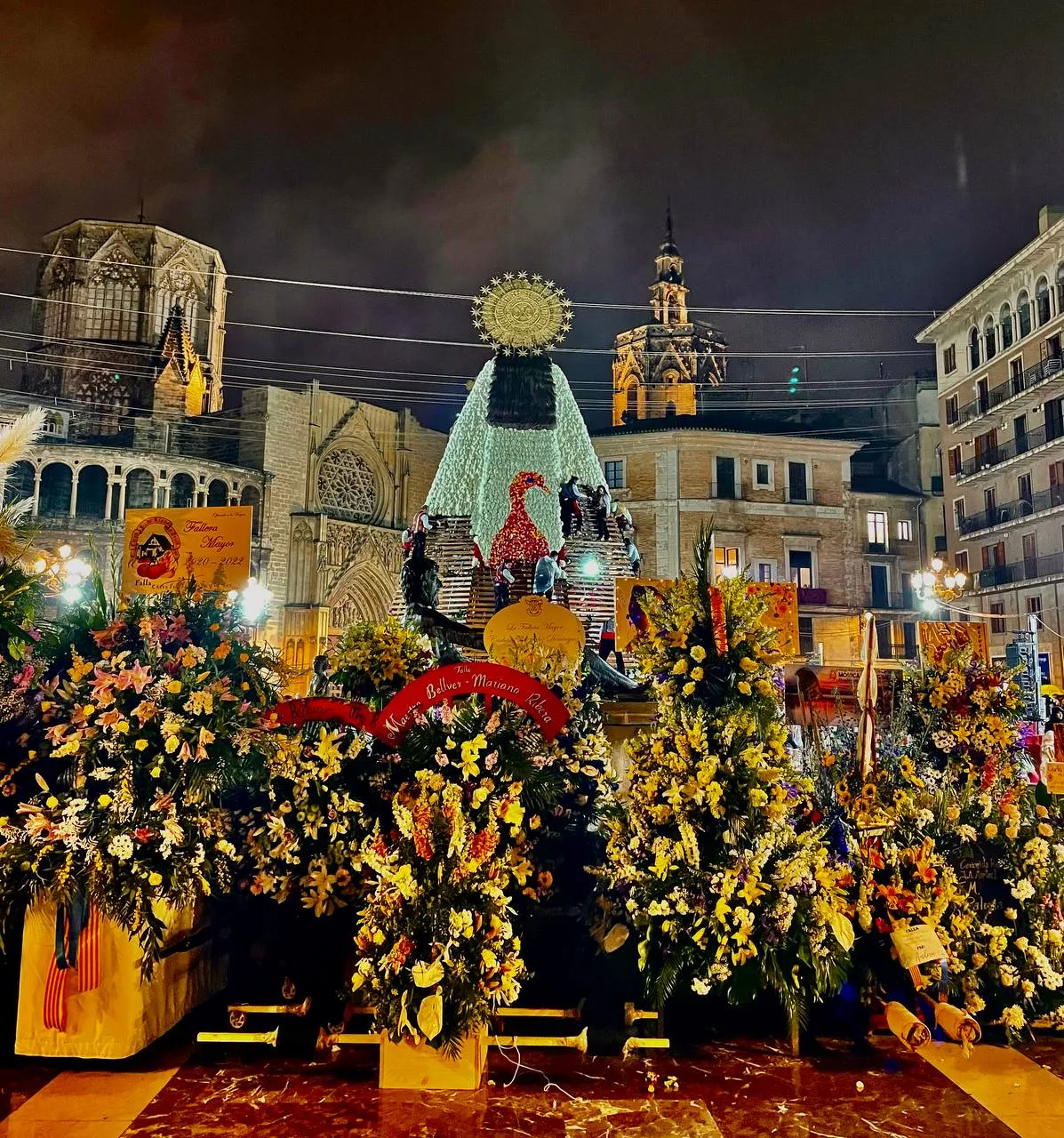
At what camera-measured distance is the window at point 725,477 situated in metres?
37.8

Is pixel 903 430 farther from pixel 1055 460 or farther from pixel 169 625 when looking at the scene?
pixel 169 625

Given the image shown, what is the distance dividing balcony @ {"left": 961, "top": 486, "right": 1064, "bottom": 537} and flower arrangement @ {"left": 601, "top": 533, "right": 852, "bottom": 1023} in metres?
29.3

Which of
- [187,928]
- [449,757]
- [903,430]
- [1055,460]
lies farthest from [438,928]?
[903,430]

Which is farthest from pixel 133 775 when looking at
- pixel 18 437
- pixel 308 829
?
pixel 18 437

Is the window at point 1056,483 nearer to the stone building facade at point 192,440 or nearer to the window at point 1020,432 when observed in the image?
the window at point 1020,432

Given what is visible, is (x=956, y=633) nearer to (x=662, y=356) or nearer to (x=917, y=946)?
(x=917, y=946)

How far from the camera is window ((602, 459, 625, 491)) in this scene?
38.3 meters

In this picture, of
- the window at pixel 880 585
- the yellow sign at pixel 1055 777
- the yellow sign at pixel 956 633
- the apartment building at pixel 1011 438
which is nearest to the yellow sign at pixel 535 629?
the yellow sign at pixel 1055 777

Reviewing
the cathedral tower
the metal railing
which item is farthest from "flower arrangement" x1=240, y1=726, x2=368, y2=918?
the cathedral tower

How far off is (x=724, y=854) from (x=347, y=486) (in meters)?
38.5

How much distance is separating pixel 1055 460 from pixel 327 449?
97.1 ft

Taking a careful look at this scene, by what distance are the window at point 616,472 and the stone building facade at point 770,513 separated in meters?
0.05

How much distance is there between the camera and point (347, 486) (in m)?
41.6

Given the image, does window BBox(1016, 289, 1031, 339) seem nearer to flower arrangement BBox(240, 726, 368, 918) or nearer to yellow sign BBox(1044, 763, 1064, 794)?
yellow sign BBox(1044, 763, 1064, 794)
